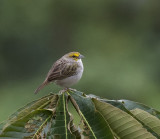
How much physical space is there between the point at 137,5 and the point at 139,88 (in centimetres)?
1059

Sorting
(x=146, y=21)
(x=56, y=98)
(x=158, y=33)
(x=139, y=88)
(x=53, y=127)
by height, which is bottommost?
(x=53, y=127)

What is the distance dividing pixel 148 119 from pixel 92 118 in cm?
28

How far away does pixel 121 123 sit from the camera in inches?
87.7

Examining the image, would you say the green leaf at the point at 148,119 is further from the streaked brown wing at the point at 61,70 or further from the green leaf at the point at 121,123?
the streaked brown wing at the point at 61,70

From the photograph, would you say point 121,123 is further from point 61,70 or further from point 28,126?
point 61,70

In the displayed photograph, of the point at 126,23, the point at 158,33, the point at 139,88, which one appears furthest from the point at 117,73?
the point at 126,23

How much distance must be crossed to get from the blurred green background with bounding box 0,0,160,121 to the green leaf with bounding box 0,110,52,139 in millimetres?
12655

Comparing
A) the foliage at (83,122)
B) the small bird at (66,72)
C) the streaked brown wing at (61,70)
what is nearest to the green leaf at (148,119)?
the foliage at (83,122)

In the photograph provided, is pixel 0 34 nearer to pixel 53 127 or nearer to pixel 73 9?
pixel 73 9

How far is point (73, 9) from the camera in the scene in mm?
29094

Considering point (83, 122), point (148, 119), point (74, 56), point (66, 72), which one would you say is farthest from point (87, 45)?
point (83, 122)

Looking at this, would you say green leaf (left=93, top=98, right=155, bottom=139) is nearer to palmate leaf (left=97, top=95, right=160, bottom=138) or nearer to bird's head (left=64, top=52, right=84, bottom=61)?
palmate leaf (left=97, top=95, right=160, bottom=138)

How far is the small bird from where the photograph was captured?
12.9 ft

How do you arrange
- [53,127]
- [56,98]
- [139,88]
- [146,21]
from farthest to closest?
[146,21] < [139,88] < [56,98] < [53,127]
